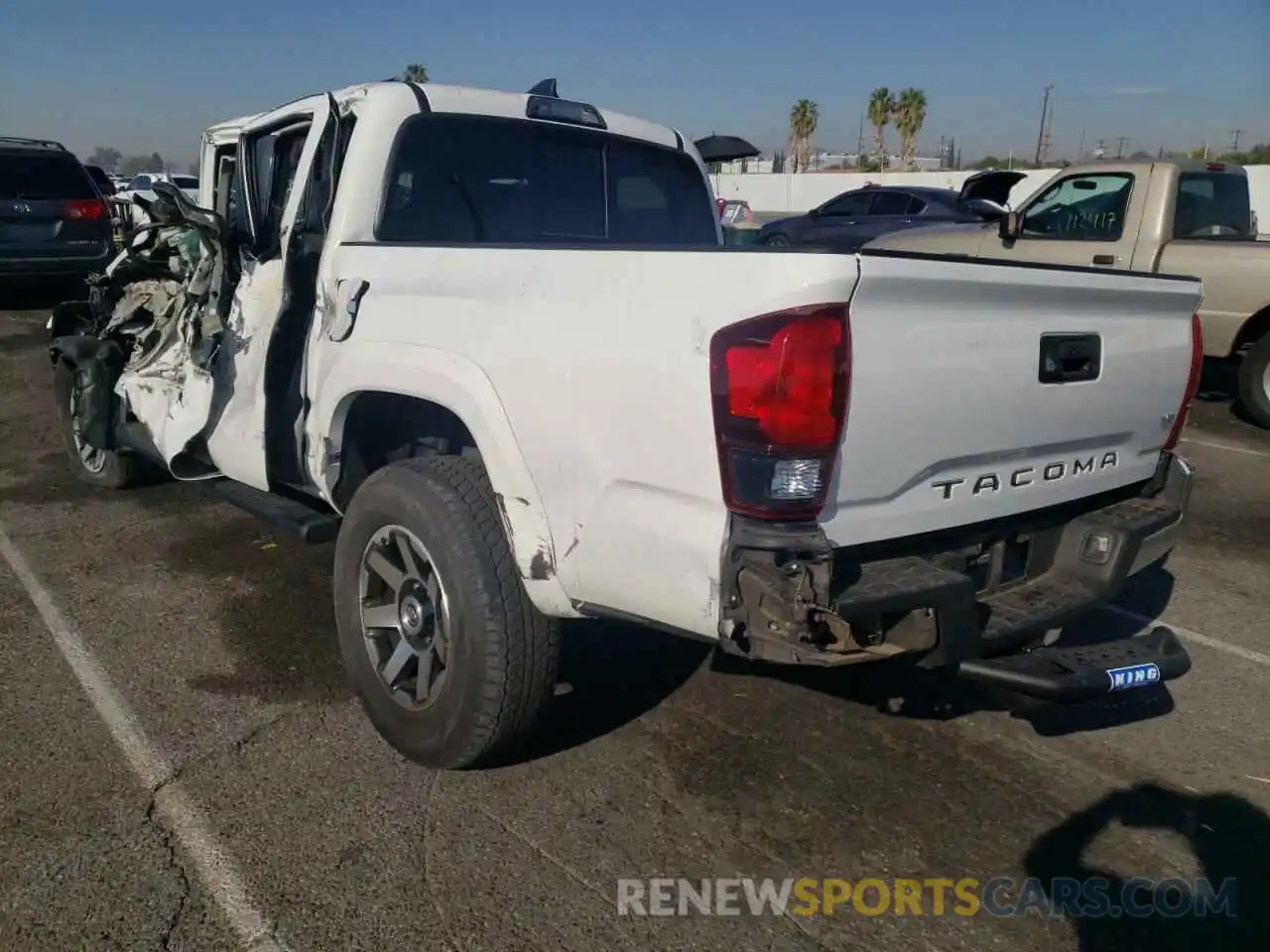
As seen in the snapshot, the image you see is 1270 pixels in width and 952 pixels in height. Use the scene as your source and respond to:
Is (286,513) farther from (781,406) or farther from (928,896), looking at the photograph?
(928,896)

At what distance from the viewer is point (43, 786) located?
3.19 m

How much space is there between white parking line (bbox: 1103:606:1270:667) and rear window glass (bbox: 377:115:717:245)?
8.25 feet

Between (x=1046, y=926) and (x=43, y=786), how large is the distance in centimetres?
290

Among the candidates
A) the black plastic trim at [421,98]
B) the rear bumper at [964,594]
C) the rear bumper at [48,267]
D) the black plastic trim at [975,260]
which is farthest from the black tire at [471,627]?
the rear bumper at [48,267]

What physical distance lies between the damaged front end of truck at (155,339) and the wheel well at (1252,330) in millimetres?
7872

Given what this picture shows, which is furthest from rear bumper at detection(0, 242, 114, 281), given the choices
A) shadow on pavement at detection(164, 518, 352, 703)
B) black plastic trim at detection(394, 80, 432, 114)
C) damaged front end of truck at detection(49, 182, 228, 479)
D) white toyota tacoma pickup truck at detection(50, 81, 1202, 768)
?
black plastic trim at detection(394, 80, 432, 114)

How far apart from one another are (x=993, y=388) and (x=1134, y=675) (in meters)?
0.87

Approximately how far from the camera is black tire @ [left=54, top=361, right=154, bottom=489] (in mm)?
6114

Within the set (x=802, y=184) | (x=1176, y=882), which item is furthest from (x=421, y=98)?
(x=802, y=184)

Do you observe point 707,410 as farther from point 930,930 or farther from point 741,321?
point 930,930

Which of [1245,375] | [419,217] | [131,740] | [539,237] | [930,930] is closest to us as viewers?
[930,930]

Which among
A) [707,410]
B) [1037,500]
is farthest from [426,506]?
[1037,500]

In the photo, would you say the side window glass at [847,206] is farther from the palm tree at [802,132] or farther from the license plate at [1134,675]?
the palm tree at [802,132]

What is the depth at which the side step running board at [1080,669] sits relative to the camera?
104 inches
